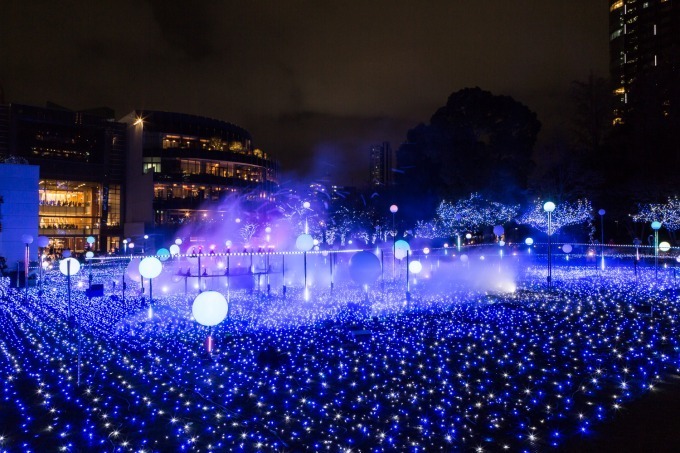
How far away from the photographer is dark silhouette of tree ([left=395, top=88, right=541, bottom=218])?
118 feet

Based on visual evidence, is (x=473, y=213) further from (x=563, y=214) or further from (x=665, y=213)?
(x=665, y=213)

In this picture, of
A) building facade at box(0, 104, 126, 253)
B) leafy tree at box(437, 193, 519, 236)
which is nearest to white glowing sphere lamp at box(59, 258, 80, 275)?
leafy tree at box(437, 193, 519, 236)

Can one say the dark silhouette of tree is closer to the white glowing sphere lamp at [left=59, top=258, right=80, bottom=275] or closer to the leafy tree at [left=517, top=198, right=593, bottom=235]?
the leafy tree at [left=517, top=198, right=593, bottom=235]

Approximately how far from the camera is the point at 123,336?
11.5 m

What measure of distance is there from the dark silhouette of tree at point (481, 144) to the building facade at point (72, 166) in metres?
36.7

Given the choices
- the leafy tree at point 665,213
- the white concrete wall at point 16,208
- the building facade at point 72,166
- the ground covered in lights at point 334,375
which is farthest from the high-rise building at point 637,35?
the building facade at point 72,166

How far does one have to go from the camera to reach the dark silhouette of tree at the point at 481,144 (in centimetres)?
3606

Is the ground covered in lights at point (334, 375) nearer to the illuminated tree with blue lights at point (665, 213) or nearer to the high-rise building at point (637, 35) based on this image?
the illuminated tree with blue lights at point (665, 213)

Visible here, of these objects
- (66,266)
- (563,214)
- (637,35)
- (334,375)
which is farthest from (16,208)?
(637,35)

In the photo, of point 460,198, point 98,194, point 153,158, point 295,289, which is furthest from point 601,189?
point 98,194

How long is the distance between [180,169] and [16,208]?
2871cm

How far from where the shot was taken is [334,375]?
8289 mm

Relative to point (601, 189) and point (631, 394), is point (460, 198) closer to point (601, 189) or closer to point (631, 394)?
point (601, 189)

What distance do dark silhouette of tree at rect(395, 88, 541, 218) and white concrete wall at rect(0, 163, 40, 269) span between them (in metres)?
27.9
